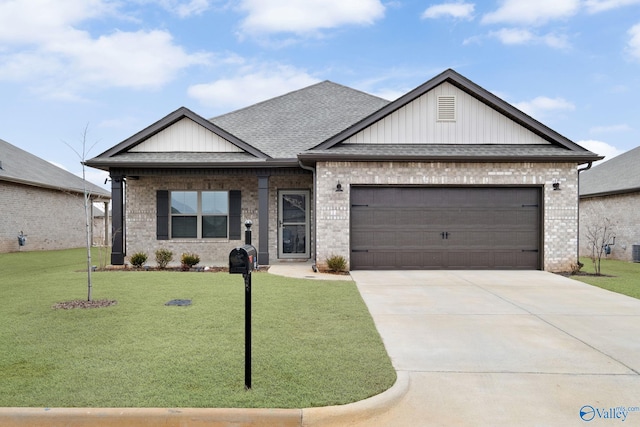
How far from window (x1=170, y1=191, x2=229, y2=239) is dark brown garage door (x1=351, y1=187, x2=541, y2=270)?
16.0ft

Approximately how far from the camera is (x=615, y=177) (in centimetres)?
1944

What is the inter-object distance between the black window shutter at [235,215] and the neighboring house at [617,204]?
1452cm

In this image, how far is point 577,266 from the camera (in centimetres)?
1216

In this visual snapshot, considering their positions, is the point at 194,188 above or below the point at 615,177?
below

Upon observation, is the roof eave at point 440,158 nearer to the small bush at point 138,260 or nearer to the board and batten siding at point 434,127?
the board and batten siding at point 434,127

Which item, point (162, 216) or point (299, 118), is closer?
point (162, 216)

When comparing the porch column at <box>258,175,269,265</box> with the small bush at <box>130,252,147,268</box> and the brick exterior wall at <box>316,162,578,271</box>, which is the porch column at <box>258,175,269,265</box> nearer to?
the brick exterior wall at <box>316,162,578,271</box>

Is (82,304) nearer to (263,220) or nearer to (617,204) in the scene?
(263,220)

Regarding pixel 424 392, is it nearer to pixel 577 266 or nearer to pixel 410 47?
pixel 577 266

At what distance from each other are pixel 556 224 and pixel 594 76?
30.7 ft

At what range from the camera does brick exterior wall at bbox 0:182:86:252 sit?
2002cm

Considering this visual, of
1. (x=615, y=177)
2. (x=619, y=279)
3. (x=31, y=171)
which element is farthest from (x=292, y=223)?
(x=31, y=171)

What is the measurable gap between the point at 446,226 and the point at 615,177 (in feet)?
39.3

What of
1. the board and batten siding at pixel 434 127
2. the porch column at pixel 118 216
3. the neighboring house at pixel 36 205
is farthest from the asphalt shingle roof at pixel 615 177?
the neighboring house at pixel 36 205
